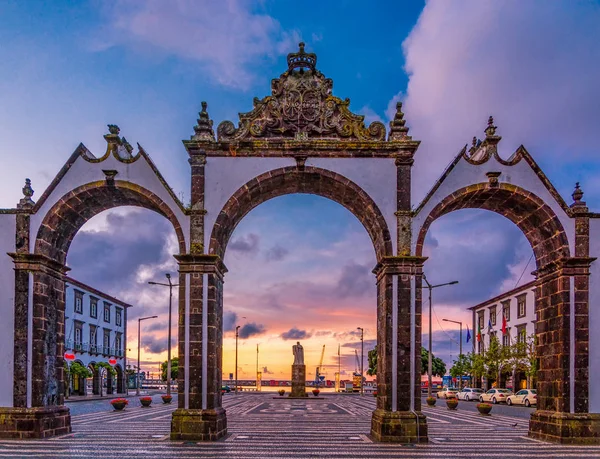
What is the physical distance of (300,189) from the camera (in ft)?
58.2

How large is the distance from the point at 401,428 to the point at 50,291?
10.2 metres

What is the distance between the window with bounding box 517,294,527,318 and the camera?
1917 inches

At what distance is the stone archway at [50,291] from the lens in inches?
623

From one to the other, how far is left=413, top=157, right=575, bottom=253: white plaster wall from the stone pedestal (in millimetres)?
28306

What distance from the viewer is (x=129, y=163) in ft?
54.3

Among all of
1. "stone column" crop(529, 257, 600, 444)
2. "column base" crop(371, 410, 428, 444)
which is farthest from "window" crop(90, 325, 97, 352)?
"stone column" crop(529, 257, 600, 444)

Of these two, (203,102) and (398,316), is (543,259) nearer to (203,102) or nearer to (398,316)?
(398,316)

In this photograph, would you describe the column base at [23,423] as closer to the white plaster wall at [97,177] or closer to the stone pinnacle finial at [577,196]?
the white plaster wall at [97,177]

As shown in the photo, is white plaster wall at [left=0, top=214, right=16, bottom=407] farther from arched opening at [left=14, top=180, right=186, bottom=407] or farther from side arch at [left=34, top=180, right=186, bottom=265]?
side arch at [left=34, top=180, right=186, bottom=265]

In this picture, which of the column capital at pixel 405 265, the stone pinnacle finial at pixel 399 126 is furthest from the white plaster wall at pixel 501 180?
the stone pinnacle finial at pixel 399 126

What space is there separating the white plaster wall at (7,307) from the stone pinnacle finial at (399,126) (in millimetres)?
10696

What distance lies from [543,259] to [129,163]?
11995 mm

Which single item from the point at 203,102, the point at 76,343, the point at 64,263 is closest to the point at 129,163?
the point at 203,102

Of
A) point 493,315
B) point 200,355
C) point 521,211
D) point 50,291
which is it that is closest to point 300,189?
point 200,355
